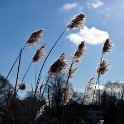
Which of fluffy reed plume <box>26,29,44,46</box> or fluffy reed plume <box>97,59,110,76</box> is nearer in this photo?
fluffy reed plume <box>26,29,44,46</box>

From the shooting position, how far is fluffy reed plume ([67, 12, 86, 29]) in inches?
253

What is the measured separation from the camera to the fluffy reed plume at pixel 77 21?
21.1ft

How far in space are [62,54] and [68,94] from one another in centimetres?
87

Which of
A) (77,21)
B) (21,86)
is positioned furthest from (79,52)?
(21,86)

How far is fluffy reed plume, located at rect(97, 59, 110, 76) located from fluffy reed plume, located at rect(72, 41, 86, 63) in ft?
2.15

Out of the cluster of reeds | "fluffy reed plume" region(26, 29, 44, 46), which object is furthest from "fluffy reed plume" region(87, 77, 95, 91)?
"fluffy reed plume" region(26, 29, 44, 46)

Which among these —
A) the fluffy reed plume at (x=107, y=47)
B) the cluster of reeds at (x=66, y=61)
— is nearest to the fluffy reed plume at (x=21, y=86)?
the cluster of reeds at (x=66, y=61)

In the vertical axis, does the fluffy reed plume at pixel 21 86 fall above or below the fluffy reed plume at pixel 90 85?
below

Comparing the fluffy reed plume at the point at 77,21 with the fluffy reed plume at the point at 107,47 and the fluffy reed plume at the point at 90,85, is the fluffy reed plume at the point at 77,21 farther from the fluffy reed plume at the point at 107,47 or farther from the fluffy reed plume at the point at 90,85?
the fluffy reed plume at the point at 90,85

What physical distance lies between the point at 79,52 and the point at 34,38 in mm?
917

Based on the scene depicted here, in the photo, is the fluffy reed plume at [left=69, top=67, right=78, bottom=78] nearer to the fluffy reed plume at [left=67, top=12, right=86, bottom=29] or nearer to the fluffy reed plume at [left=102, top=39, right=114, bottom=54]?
the fluffy reed plume at [left=102, top=39, right=114, bottom=54]

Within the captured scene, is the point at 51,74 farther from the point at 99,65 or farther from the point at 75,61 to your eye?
the point at 99,65

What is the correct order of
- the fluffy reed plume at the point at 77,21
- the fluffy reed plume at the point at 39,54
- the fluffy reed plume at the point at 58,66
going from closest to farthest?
1. the fluffy reed plume at the point at 58,66
2. the fluffy reed plume at the point at 77,21
3. the fluffy reed plume at the point at 39,54

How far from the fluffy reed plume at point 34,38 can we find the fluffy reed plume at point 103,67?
5.08 feet
